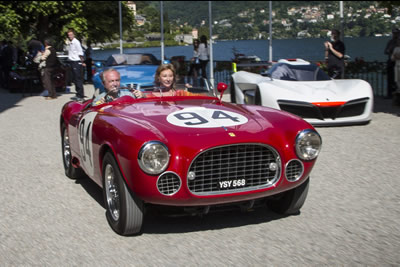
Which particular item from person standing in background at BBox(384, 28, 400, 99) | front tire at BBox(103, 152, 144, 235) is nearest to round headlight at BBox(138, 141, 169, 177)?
front tire at BBox(103, 152, 144, 235)

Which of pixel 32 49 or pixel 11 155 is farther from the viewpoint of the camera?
pixel 32 49

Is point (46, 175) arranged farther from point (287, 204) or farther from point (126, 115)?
point (287, 204)

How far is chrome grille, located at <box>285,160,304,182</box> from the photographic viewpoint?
16.1ft

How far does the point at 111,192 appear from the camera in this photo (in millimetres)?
5188

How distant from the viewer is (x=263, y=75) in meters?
12.3

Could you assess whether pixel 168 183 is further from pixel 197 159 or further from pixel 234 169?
pixel 234 169

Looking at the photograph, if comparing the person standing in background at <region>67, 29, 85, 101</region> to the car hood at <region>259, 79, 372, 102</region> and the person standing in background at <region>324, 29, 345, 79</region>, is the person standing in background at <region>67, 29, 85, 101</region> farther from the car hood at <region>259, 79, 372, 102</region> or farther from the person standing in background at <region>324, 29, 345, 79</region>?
the car hood at <region>259, 79, 372, 102</region>

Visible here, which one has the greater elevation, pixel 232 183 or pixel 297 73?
pixel 297 73

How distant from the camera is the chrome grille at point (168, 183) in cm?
452

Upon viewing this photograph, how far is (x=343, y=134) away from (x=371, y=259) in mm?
6252

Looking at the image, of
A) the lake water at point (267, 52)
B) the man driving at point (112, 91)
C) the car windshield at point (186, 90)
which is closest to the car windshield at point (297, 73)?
the car windshield at point (186, 90)

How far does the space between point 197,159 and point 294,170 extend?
0.88 meters

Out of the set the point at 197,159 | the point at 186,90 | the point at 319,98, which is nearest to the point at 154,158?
the point at 197,159

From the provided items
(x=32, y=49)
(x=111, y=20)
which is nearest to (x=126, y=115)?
(x=32, y=49)
